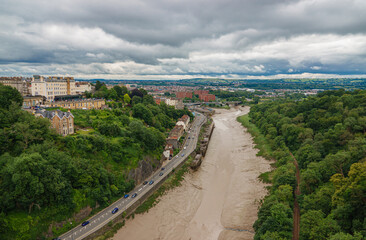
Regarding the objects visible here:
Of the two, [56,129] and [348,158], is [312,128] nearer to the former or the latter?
[348,158]

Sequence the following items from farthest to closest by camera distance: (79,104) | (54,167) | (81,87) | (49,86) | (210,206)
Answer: (81,87) → (49,86) → (79,104) → (210,206) → (54,167)

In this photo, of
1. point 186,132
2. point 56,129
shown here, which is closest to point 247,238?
point 56,129

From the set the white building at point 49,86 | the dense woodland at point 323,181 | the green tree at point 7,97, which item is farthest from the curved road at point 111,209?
the white building at point 49,86

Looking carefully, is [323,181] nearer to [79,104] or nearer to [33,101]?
[79,104]

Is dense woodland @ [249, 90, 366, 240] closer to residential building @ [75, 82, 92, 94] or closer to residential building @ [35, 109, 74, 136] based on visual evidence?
residential building @ [35, 109, 74, 136]

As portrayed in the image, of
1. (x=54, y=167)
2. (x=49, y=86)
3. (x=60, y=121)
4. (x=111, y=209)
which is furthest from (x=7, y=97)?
(x=111, y=209)

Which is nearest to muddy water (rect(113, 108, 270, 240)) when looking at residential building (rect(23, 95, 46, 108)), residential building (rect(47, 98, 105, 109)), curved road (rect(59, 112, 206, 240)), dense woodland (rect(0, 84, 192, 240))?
curved road (rect(59, 112, 206, 240))
